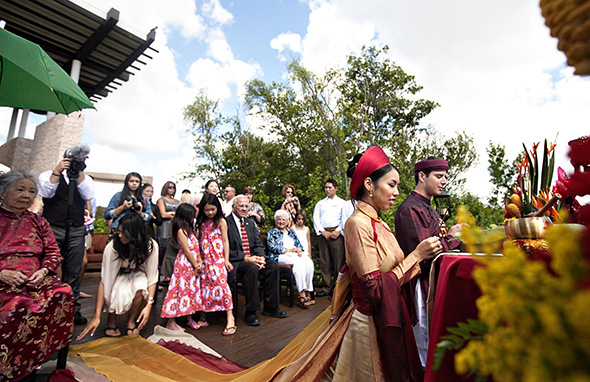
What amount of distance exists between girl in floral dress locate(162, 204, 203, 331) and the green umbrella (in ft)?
5.62

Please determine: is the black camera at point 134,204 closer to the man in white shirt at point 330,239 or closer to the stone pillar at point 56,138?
the man in white shirt at point 330,239

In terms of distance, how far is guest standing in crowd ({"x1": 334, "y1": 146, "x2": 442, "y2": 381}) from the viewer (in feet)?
4.99

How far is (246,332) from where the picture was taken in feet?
12.0

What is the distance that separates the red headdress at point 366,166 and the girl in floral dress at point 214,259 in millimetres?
2687

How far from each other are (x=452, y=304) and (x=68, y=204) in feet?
12.8

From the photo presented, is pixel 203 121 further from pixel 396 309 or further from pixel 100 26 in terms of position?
pixel 396 309

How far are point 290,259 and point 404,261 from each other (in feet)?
11.9

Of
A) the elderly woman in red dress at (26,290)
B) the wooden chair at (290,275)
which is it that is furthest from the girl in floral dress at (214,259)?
the elderly woman in red dress at (26,290)

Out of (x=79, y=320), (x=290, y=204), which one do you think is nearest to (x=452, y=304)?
(x=79, y=320)

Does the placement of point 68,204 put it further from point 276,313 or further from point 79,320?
point 276,313

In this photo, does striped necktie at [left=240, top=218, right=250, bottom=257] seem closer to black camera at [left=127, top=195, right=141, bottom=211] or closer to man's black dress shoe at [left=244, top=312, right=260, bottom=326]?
man's black dress shoe at [left=244, top=312, right=260, bottom=326]

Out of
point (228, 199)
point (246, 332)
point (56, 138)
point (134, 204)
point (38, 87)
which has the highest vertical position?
point (56, 138)

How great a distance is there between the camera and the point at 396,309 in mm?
1525

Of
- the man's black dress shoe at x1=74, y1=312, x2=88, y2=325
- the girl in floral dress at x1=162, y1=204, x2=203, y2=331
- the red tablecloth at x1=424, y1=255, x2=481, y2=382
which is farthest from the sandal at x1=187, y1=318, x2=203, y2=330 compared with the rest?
the red tablecloth at x1=424, y1=255, x2=481, y2=382
